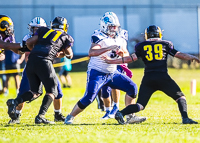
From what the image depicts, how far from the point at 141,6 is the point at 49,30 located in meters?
18.5

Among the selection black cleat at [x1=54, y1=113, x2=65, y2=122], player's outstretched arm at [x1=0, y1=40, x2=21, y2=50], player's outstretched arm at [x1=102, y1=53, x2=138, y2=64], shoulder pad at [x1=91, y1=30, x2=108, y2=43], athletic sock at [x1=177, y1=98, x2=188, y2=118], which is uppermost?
shoulder pad at [x1=91, y1=30, x2=108, y2=43]

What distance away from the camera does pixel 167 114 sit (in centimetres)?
796

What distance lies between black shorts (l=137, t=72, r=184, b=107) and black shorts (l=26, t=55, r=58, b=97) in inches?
50.4

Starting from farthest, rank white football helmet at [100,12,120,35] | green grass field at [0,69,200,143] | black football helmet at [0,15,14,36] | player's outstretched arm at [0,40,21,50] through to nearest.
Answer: black football helmet at [0,15,14,36]
player's outstretched arm at [0,40,21,50]
white football helmet at [100,12,120,35]
green grass field at [0,69,200,143]

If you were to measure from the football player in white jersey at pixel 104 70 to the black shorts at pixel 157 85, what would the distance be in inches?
12.6

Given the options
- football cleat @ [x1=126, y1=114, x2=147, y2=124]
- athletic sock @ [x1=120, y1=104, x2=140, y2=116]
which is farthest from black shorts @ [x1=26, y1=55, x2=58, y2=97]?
football cleat @ [x1=126, y1=114, x2=147, y2=124]

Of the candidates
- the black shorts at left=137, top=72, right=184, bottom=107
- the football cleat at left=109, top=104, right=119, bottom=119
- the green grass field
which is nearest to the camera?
the green grass field

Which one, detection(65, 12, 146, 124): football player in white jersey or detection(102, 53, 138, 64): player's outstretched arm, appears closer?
detection(102, 53, 138, 64): player's outstretched arm

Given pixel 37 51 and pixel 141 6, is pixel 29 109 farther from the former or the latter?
pixel 141 6

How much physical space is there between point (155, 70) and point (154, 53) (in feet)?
0.80

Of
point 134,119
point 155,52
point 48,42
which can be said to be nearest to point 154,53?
point 155,52

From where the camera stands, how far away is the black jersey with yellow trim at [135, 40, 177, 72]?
6.32 m

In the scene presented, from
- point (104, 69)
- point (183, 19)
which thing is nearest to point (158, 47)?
point (104, 69)

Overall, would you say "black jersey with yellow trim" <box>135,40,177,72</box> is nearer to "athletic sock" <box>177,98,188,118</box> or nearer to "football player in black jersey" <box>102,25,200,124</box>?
"football player in black jersey" <box>102,25,200,124</box>
